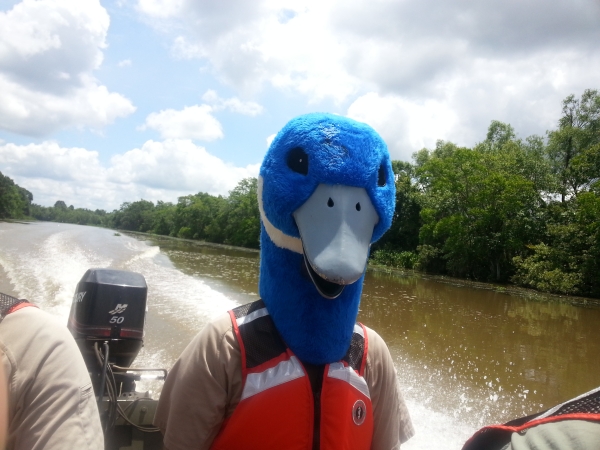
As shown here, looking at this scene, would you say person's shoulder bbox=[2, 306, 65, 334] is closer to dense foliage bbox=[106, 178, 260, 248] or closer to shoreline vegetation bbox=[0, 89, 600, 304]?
shoreline vegetation bbox=[0, 89, 600, 304]

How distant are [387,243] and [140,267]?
2463 centimetres

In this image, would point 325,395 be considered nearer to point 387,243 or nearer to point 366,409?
point 366,409

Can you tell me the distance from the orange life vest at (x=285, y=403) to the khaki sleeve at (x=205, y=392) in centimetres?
3

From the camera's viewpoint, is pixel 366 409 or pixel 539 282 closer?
pixel 366 409

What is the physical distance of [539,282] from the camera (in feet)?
69.8

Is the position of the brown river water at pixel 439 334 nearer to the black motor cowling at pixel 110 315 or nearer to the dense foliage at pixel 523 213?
the black motor cowling at pixel 110 315

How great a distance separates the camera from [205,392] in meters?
1.44

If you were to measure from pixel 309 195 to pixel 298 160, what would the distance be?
0.14 metres

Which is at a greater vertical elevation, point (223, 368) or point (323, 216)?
point (323, 216)

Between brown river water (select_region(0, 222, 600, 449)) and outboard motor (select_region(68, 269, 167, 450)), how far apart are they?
2370mm

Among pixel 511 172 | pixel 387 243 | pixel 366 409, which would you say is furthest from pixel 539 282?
pixel 366 409

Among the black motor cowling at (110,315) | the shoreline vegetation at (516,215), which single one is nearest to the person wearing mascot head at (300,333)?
the black motor cowling at (110,315)

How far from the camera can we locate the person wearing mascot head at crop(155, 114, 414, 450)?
55.9 inches

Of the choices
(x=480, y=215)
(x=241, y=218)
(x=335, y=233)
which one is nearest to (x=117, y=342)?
(x=335, y=233)
